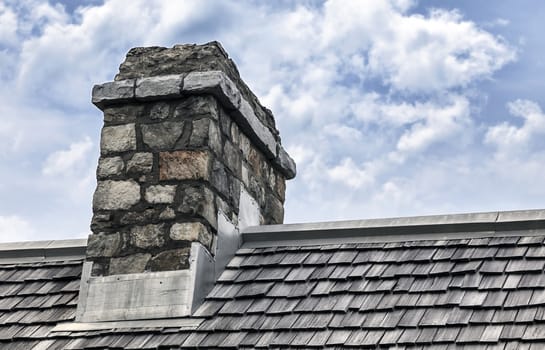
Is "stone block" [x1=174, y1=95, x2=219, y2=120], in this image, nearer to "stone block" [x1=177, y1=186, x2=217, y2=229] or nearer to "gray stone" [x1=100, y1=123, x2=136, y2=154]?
"gray stone" [x1=100, y1=123, x2=136, y2=154]

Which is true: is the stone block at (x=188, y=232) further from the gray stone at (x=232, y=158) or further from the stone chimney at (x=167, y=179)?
the gray stone at (x=232, y=158)

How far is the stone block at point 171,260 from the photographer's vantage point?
5914 millimetres

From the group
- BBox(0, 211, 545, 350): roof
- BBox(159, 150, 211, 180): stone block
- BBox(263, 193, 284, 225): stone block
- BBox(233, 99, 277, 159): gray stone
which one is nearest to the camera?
BBox(0, 211, 545, 350): roof

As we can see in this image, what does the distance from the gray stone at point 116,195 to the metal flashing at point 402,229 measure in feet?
2.54

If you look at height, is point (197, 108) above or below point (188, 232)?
above

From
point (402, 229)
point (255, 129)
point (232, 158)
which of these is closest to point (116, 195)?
point (232, 158)

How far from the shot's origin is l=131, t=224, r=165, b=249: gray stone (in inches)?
237

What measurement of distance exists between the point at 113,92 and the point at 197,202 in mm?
990

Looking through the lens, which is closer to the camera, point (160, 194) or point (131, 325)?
point (131, 325)

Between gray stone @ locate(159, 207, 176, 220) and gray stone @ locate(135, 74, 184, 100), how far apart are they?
29.6 inches

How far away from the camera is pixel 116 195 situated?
246 inches

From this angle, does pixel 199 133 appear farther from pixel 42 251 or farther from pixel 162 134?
pixel 42 251

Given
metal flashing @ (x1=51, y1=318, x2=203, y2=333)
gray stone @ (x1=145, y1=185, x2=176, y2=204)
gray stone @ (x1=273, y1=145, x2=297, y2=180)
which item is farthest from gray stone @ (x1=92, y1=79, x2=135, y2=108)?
metal flashing @ (x1=51, y1=318, x2=203, y2=333)

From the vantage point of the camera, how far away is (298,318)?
546cm
